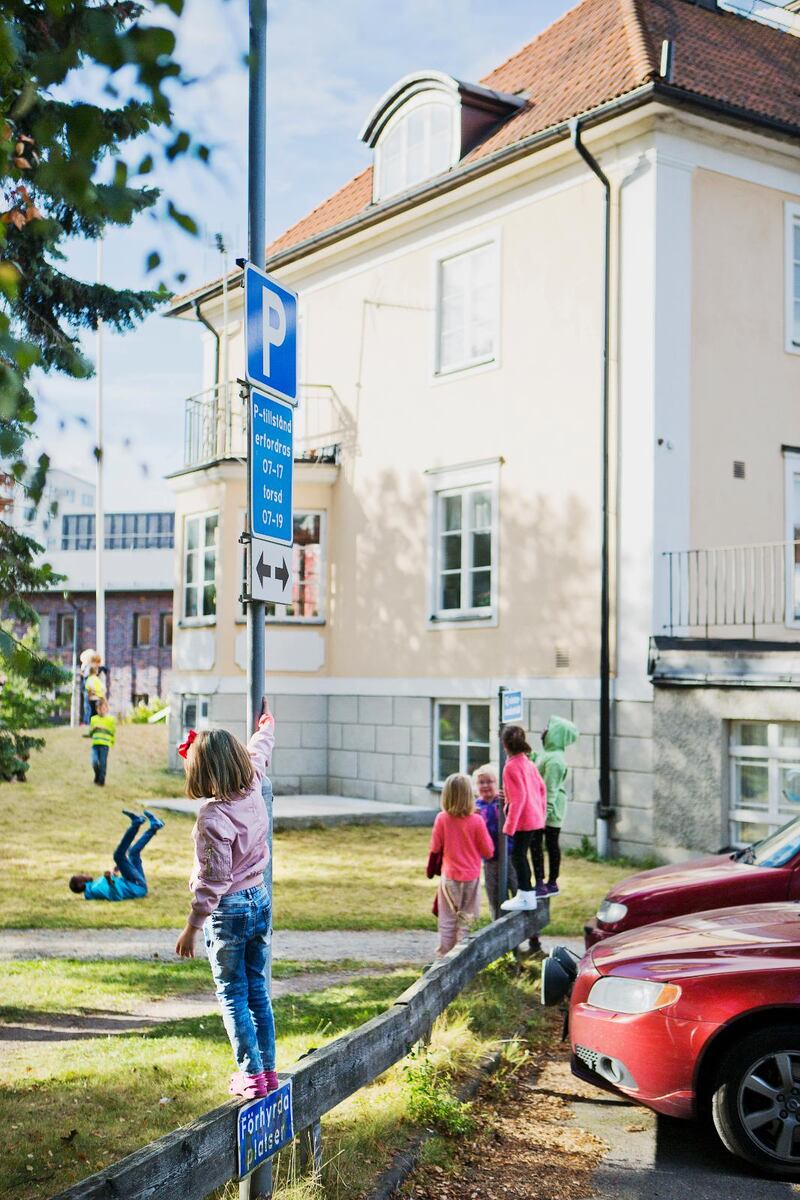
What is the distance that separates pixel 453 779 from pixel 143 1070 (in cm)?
314

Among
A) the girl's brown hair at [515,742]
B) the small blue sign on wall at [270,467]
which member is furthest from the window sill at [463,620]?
the small blue sign on wall at [270,467]

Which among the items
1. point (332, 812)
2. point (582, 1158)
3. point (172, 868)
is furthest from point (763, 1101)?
point (332, 812)

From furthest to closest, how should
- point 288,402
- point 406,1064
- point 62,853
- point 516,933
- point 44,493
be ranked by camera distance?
1. point 62,853
2. point 516,933
3. point 406,1064
4. point 288,402
5. point 44,493

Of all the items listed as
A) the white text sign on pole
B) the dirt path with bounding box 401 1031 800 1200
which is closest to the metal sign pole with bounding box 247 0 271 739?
the white text sign on pole

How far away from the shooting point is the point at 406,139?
2078 centimetres

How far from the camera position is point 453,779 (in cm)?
914

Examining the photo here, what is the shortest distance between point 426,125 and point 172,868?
1198cm

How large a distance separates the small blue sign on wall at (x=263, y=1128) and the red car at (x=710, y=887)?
3791mm

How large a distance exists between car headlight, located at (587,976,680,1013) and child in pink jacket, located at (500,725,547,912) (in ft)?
13.1

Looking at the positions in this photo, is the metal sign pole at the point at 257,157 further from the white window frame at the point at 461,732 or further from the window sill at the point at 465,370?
the white window frame at the point at 461,732

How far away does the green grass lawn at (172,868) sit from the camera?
11938 millimetres

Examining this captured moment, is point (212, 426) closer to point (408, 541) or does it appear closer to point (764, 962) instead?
point (408, 541)

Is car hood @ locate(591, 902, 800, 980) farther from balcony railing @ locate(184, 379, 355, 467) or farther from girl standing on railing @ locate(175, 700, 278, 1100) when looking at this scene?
balcony railing @ locate(184, 379, 355, 467)

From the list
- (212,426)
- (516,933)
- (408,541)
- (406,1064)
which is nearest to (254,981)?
(406,1064)
